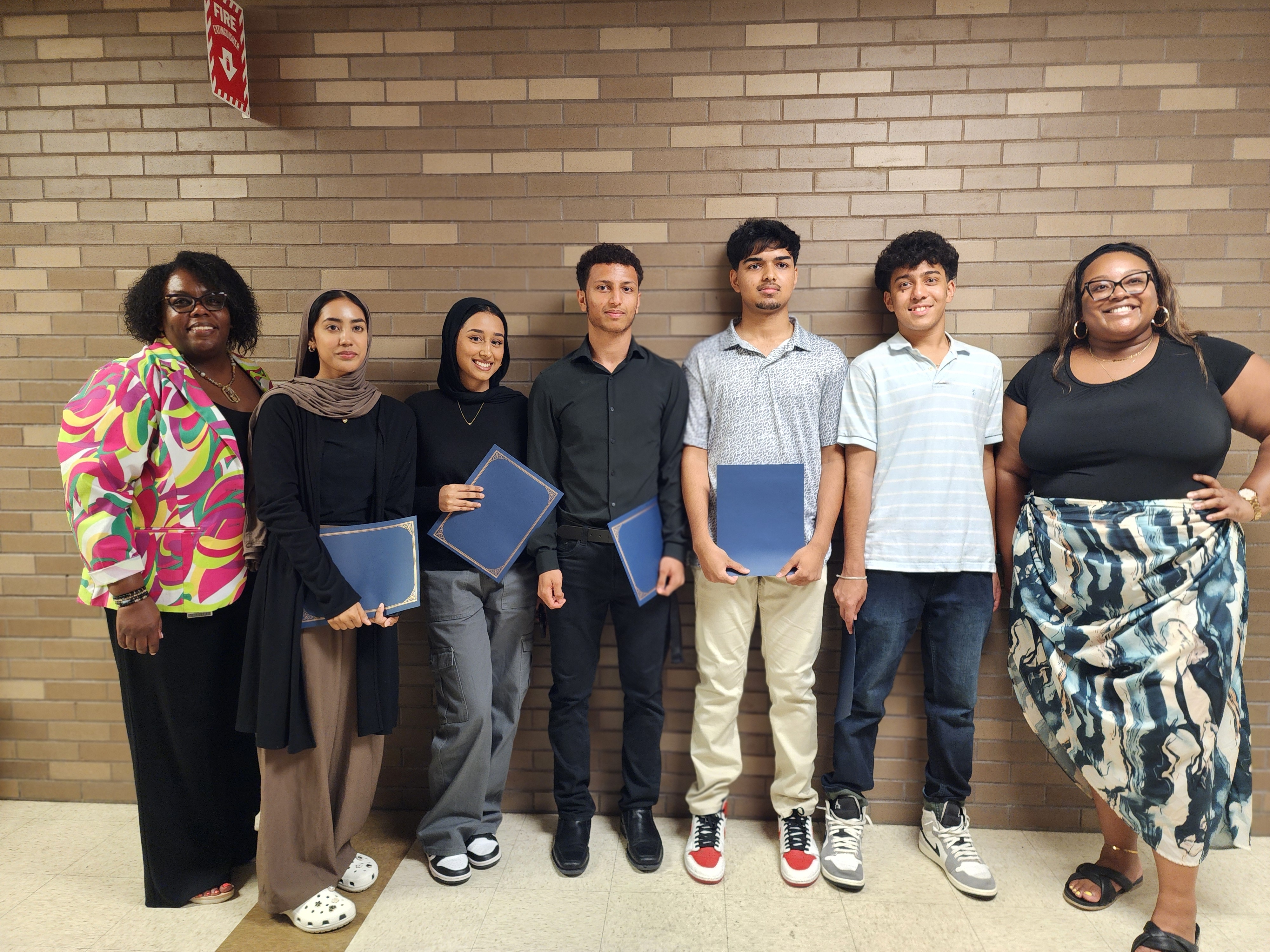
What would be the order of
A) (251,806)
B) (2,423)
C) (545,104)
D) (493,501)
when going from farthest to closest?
(2,423)
(545,104)
(251,806)
(493,501)

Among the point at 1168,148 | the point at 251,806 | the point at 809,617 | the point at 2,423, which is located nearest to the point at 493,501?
the point at 809,617

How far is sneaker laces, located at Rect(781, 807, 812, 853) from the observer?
2.43 meters

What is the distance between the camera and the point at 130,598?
204cm

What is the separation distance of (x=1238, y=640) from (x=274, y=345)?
11.2 feet

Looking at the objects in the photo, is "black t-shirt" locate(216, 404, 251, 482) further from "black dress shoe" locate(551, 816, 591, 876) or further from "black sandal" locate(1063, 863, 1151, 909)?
"black sandal" locate(1063, 863, 1151, 909)

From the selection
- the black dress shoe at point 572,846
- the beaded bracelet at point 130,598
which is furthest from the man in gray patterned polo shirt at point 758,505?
the beaded bracelet at point 130,598

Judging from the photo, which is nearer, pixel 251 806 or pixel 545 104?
pixel 251 806

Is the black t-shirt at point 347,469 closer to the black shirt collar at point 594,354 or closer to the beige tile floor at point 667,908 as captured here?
the black shirt collar at point 594,354

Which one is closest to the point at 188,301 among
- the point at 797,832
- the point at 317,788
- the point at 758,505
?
the point at 317,788

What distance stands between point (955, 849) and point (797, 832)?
0.54 m

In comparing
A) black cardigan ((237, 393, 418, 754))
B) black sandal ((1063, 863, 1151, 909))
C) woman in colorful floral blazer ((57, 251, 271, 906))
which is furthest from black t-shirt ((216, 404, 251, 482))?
black sandal ((1063, 863, 1151, 909))

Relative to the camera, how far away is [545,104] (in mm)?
2596

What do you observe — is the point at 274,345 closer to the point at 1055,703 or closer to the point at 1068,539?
the point at 1068,539

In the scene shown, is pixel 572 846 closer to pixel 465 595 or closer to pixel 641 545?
pixel 465 595
